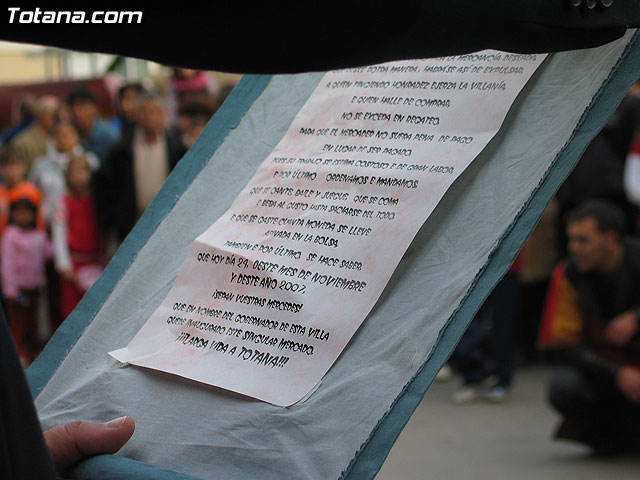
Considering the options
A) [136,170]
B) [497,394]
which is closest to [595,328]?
[497,394]

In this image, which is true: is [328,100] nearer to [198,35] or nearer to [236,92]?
[236,92]

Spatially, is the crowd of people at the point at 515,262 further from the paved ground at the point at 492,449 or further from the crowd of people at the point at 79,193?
the paved ground at the point at 492,449

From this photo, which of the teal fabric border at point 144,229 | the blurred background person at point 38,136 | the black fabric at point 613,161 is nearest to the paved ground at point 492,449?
the black fabric at point 613,161

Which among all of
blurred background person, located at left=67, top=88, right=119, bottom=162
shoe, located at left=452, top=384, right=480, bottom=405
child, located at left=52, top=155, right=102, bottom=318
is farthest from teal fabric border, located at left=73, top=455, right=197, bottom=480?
blurred background person, located at left=67, top=88, right=119, bottom=162

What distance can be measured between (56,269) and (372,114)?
4.55 metres

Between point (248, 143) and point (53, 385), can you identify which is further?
point (248, 143)

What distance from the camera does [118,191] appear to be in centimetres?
549

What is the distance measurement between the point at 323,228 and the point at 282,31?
53 centimetres

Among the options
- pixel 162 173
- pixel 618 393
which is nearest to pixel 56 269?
pixel 162 173

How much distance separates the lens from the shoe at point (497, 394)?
16.3 feet

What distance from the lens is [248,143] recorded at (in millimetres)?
1728

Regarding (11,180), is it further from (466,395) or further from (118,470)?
(118,470)

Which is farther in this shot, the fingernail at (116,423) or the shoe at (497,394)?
the shoe at (497,394)

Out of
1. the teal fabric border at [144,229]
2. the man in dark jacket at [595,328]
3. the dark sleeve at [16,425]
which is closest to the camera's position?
the dark sleeve at [16,425]
